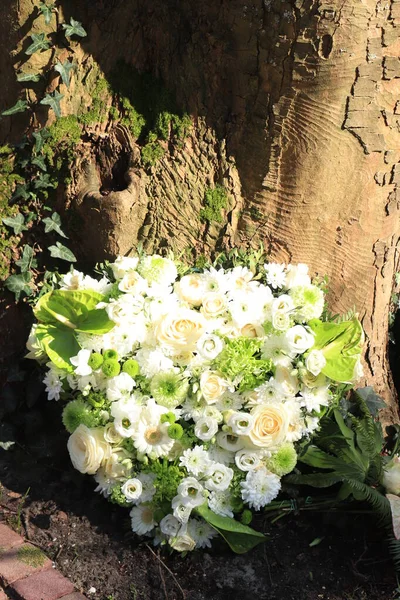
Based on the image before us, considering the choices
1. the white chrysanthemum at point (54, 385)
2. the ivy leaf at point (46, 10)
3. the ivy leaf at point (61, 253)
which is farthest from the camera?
the ivy leaf at point (61, 253)

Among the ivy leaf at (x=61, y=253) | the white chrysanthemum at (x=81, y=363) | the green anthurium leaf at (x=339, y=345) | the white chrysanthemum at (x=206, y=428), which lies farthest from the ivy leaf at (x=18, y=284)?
the green anthurium leaf at (x=339, y=345)

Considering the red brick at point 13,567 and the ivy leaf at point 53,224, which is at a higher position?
the ivy leaf at point 53,224

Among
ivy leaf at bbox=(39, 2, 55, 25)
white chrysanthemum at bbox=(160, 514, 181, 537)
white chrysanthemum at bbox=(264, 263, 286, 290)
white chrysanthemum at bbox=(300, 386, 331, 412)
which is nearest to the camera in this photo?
white chrysanthemum at bbox=(160, 514, 181, 537)

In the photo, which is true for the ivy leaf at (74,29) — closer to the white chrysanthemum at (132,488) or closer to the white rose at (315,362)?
the white rose at (315,362)

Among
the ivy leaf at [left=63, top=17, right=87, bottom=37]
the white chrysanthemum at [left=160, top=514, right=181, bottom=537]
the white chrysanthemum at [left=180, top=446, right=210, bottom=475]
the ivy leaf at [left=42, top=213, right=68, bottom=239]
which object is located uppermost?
the ivy leaf at [left=63, top=17, right=87, bottom=37]

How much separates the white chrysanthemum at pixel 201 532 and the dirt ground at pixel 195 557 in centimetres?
5

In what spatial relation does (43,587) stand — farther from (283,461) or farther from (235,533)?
(283,461)

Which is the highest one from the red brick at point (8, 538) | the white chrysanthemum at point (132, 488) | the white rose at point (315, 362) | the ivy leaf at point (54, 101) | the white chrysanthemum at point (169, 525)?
the ivy leaf at point (54, 101)

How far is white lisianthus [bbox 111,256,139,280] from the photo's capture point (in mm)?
3150

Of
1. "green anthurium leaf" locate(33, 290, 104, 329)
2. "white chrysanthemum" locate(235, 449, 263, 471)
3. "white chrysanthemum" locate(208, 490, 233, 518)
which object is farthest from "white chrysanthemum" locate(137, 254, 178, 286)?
"white chrysanthemum" locate(208, 490, 233, 518)

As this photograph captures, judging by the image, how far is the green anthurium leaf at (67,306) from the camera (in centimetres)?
303

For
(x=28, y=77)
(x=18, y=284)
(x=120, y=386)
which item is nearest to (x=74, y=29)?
(x=28, y=77)

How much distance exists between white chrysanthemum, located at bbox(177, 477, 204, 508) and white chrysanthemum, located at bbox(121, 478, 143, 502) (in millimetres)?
167

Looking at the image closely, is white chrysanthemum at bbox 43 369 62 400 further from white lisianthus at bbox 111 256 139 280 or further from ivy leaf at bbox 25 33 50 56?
ivy leaf at bbox 25 33 50 56
